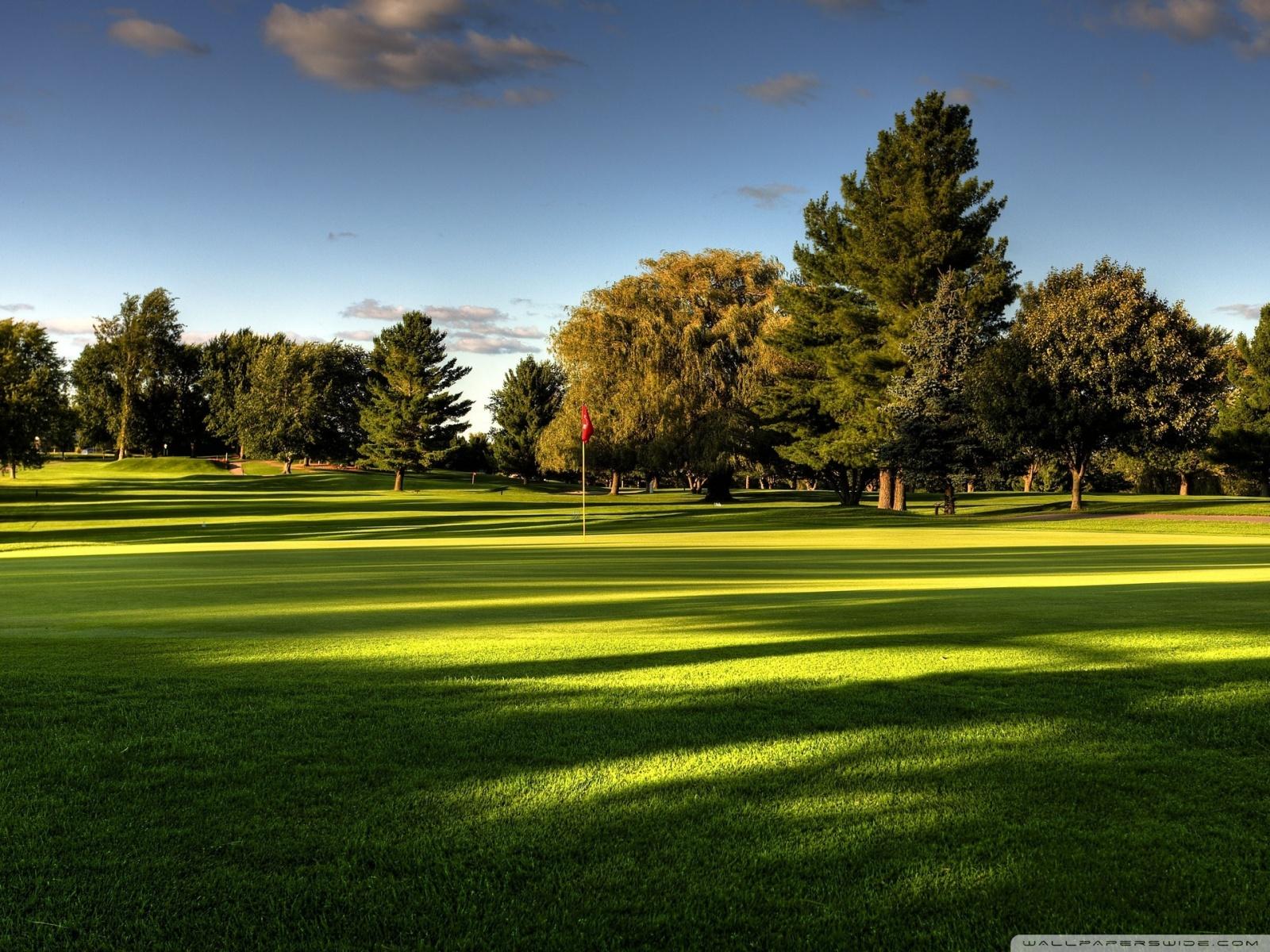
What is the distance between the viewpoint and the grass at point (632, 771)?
11.7 ft

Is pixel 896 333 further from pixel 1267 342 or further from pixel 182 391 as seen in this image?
pixel 182 391

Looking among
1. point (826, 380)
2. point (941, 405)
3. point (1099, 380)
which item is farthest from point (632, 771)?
point (826, 380)

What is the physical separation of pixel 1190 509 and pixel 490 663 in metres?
44.6

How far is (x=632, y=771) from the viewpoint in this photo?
4.95 meters

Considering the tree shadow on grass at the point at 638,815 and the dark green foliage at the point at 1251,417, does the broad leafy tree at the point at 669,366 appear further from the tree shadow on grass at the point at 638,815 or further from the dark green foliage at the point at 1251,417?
the tree shadow on grass at the point at 638,815

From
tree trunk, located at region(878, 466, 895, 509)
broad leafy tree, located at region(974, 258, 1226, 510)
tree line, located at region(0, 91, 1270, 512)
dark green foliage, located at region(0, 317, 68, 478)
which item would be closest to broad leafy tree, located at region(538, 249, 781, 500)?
tree line, located at region(0, 91, 1270, 512)

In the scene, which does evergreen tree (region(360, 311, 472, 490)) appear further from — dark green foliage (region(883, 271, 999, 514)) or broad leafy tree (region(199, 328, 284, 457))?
dark green foliage (region(883, 271, 999, 514))

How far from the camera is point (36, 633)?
30.7 ft

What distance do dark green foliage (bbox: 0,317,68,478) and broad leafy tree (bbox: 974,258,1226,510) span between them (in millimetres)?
48794

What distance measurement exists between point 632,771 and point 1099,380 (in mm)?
44273

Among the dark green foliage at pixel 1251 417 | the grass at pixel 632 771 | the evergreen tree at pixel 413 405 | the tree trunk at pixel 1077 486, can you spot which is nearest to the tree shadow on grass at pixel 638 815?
the grass at pixel 632 771

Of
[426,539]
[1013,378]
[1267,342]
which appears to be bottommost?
[426,539]

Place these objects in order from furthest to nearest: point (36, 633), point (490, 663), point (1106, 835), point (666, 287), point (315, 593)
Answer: point (666, 287) < point (315, 593) < point (36, 633) < point (490, 663) < point (1106, 835)

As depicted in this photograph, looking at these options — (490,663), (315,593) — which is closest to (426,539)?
(315,593)
